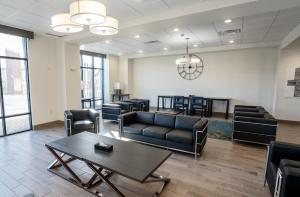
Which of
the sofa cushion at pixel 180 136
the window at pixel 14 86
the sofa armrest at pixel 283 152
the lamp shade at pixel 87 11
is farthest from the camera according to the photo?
the window at pixel 14 86

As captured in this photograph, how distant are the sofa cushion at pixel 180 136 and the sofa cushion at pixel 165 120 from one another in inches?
12.9

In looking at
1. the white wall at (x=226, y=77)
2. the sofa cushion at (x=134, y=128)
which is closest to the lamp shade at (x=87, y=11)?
the sofa cushion at (x=134, y=128)

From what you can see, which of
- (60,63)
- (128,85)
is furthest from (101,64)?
(60,63)

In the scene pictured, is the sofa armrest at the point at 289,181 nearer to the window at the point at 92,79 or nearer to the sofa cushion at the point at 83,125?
the sofa cushion at the point at 83,125

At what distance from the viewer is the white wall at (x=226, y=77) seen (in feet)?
22.2

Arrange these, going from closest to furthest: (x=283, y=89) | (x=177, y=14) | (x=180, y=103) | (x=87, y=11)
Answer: (x=87, y=11), (x=177, y=14), (x=283, y=89), (x=180, y=103)

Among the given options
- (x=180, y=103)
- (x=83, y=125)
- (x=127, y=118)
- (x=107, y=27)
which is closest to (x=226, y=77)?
(x=180, y=103)

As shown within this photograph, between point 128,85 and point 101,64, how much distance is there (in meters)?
1.85

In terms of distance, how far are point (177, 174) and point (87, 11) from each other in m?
2.70

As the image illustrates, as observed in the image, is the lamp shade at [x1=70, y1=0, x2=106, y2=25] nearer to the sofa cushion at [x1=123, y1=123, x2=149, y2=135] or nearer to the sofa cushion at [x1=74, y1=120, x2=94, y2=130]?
the sofa cushion at [x1=123, y1=123, x2=149, y2=135]

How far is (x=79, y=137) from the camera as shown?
2.98 m

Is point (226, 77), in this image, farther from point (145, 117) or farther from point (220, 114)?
point (145, 117)

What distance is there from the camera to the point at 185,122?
3.77m

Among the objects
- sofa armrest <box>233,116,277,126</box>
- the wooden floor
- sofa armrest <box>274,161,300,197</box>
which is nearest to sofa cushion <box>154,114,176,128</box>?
the wooden floor
